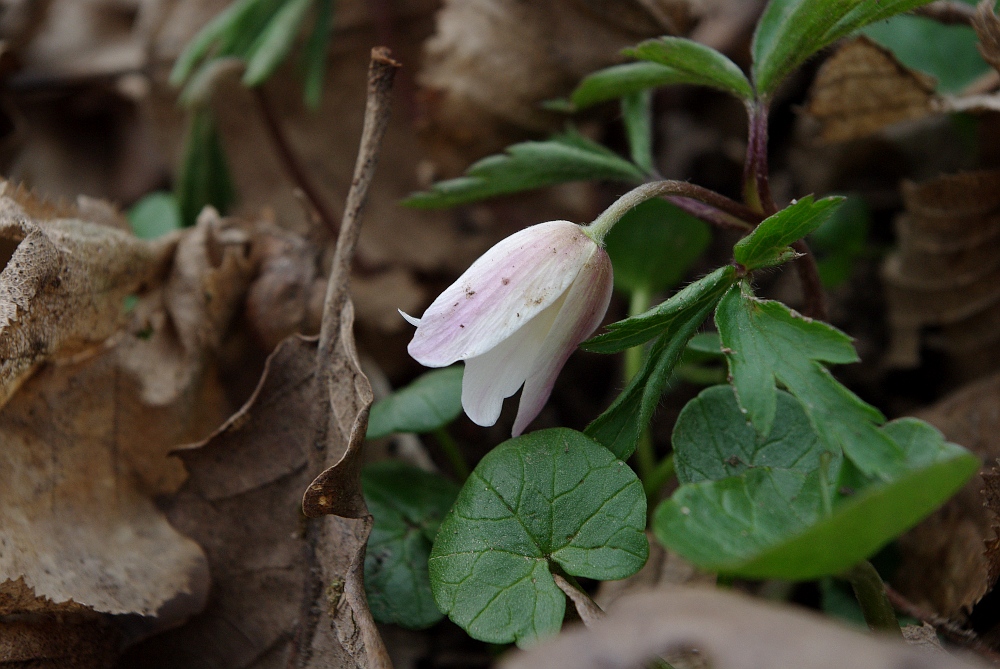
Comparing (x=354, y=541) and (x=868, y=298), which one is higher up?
(x=354, y=541)

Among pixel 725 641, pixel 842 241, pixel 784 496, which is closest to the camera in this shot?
pixel 725 641

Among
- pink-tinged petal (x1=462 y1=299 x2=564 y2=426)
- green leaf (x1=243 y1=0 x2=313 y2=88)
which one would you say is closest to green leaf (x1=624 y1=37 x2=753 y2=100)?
pink-tinged petal (x1=462 y1=299 x2=564 y2=426)

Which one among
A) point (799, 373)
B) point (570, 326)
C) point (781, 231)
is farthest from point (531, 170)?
point (799, 373)

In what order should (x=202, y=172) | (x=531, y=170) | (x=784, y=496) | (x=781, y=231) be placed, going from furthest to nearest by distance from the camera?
(x=202, y=172) → (x=531, y=170) → (x=781, y=231) → (x=784, y=496)

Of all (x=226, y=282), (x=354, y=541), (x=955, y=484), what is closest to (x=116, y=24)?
(x=226, y=282)

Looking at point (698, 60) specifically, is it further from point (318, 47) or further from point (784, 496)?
point (318, 47)

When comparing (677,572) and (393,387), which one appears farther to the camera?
(393,387)

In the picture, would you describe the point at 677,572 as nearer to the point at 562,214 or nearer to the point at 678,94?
the point at 562,214
